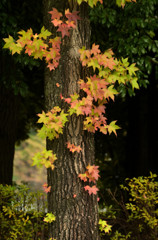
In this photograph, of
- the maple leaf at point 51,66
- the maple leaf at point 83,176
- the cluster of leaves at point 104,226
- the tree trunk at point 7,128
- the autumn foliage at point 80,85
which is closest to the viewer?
the autumn foliage at point 80,85

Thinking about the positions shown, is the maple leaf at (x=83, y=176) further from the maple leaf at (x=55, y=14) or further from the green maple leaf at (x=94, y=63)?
the maple leaf at (x=55, y=14)

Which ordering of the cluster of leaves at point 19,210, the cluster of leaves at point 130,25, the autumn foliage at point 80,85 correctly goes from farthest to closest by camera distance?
the cluster of leaves at point 130,25 → the cluster of leaves at point 19,210 → the autumn foliage at point 80,85

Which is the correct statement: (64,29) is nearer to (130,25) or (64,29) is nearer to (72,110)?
(72,110)

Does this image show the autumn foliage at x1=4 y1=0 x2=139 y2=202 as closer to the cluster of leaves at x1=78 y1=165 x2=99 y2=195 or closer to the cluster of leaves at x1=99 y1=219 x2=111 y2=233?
the cluster of leaves at x1=78 y1=165 x2=99 y2=195

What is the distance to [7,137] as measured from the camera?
26.6 feet

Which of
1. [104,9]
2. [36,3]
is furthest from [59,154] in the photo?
[36,3]

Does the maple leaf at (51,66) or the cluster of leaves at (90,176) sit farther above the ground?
the maple leaf at (51,66)

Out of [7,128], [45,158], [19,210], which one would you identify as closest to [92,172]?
[45,158]

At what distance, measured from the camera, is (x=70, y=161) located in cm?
412

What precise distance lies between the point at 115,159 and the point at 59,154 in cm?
814

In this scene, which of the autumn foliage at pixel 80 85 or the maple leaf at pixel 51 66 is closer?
the autumn foliage at pixel 80 85

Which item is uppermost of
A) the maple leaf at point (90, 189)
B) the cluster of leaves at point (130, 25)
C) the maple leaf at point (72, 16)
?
the cluster of leaves at point (130, 25)

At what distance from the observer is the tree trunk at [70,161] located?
4.10 meters

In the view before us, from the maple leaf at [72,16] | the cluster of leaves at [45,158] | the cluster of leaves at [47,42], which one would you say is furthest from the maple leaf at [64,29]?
the cluster of leaves at [45,158]
